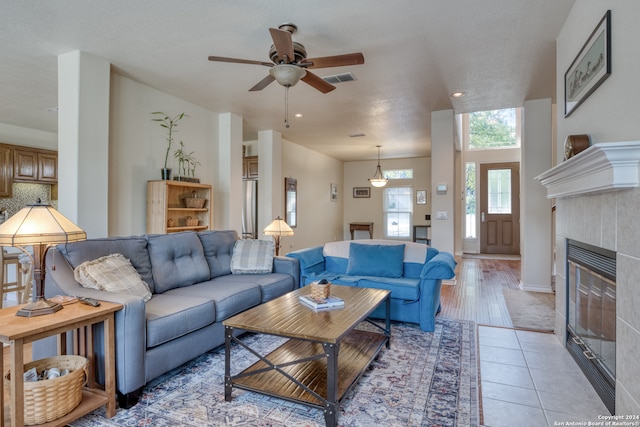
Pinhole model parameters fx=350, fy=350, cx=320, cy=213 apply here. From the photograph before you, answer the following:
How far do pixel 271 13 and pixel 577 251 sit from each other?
2.88 m

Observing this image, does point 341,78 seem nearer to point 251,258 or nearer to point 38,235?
point 251,258

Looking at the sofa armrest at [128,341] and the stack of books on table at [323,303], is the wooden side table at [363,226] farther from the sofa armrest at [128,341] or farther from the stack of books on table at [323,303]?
the sofa armrest at [128,341]

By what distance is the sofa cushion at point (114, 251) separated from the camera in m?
2.42

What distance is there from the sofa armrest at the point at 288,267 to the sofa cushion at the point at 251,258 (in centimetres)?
9

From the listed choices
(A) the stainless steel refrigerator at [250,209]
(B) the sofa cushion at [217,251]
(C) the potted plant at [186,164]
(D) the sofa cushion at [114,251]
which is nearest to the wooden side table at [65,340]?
(D) the sofa cushion at [114,251]

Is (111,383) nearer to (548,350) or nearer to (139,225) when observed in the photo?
(139,225)

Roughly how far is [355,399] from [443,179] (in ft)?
13.0

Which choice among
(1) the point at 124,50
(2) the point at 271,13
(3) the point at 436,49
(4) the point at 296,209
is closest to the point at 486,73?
(3) the point at 436,49

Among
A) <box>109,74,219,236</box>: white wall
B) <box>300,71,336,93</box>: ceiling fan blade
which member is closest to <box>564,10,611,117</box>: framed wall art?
<box>300,71,336,93</box>: ceiling fan blade

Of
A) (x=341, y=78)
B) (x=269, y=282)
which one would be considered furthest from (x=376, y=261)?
(x=341, y=78)

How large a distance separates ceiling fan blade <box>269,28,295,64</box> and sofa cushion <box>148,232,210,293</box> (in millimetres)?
1819

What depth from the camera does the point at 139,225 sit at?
4129mm

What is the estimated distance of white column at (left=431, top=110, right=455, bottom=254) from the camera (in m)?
5.23

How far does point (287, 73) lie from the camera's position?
2.60 metres
